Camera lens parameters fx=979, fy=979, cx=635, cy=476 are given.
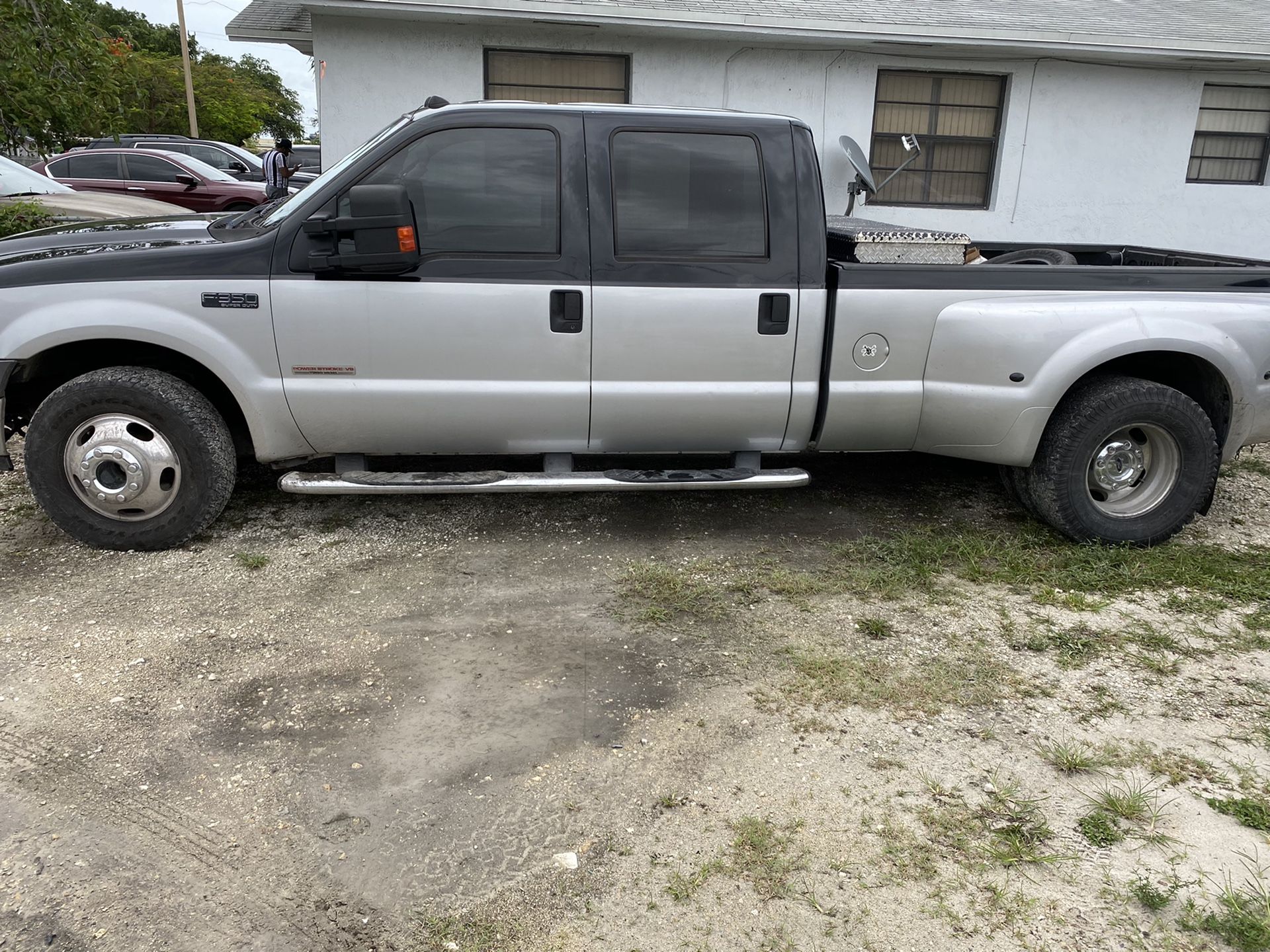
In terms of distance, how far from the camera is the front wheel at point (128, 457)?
4363 mm

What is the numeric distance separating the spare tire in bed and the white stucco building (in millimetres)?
5094

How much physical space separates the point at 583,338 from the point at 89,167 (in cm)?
1442

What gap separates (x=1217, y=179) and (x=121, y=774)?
13.6 meters

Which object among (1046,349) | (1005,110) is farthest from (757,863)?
(1005,110)

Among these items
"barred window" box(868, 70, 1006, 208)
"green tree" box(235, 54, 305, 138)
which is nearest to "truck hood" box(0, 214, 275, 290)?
"barred window" box(868, 70, 1006, 208)

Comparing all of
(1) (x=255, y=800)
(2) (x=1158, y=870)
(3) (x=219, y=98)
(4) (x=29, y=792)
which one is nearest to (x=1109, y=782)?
(2) (x=1158, y=870)

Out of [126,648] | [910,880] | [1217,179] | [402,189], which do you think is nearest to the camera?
[910,880]

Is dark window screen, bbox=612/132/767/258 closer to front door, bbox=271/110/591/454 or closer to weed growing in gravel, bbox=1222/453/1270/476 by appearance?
front door, bbox=271/110/591/454

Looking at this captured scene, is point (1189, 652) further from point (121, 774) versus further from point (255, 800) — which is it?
point (121, 774)

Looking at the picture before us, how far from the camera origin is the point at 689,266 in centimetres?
455

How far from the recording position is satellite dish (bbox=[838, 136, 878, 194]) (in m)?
10.5

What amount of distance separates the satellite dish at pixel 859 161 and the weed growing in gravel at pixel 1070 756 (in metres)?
8.27

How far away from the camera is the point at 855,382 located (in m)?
4.73

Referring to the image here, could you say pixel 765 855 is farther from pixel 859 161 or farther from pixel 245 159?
pixel 245 159
